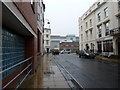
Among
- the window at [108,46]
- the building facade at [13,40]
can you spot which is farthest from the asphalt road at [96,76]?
the window at [108,46]

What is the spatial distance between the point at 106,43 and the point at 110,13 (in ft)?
20.4

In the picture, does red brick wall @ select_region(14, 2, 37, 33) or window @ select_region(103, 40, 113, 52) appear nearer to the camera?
red brick wall @ select_region(14, 2, 37, 33)

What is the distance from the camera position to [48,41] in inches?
2051

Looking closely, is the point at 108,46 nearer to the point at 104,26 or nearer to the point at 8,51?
the point at 104,26

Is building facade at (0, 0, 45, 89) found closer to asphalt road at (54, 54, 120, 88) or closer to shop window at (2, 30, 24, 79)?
shop window at (2, 30, 24, 79)

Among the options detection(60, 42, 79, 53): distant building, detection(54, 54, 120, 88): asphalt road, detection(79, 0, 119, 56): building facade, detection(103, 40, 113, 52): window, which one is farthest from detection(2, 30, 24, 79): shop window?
detection(60, 42, 79, 53): distant building

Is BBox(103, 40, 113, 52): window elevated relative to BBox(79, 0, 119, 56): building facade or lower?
lower

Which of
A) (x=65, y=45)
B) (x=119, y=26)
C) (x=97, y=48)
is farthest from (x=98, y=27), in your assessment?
(x=65, y=45)

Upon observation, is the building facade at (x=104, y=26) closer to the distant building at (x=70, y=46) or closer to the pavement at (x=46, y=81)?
the pavement at (x=46, y=81)

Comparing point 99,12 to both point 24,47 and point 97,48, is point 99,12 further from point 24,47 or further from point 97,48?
point 24,47

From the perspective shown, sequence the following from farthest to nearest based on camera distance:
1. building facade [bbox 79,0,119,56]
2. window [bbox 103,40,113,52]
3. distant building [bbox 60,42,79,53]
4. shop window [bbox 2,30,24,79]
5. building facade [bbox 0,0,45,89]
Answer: distant building [bbox 60,42,79,53]
window [bbox 103,40,113,52]
building facade [bbox 79,0,119,56]
shop window [bbox 2,30,24,79]
building facade [bbox 0,0,45,89]

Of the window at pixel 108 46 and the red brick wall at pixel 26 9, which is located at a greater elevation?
the red brick wall at pixel 26 9

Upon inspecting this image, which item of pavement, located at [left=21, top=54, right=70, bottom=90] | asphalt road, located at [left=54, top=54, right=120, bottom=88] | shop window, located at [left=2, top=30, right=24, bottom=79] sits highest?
shop window, located at [left=2, top=30, right=24, bottom=79]

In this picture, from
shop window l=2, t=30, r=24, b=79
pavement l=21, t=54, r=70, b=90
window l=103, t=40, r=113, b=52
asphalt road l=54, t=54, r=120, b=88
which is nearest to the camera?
shop window l=2, t=30, r=24, b=79
